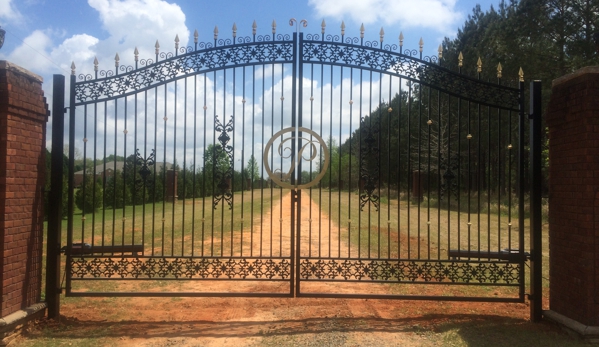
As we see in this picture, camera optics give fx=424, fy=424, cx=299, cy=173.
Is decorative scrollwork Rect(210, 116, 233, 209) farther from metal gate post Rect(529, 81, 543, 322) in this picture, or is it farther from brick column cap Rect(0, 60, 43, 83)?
metal gate post Rect(529, 81, 543, 322)

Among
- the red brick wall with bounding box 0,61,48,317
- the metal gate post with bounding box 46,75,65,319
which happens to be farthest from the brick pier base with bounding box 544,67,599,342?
the red brick wall with bounding box 0,61,48,317

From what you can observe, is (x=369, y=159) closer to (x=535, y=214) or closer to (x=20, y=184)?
(x=535, y=214)

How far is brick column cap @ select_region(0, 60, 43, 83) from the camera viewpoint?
14.4 feet

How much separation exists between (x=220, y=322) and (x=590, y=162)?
14.5ft

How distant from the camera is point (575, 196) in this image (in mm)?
4523

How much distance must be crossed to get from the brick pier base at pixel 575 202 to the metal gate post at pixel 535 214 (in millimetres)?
129

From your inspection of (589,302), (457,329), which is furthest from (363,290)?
(589,302)

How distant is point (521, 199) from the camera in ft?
16.1

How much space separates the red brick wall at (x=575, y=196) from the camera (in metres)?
4.36

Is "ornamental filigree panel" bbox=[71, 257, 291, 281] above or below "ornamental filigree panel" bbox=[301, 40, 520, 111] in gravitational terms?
below

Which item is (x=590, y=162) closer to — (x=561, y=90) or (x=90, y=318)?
(x=561, y=90)

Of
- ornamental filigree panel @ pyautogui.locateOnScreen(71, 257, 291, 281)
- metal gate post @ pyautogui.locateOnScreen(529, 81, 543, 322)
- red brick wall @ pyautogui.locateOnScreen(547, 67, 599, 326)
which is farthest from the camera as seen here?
ornamental filigree panel @ pyautogui.locateOnScreen(71, 257, 291, 281)

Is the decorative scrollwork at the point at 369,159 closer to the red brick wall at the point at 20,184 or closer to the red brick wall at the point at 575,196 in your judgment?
the red brick wall at the point at 575,196

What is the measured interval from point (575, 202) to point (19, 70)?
6.13 meters
